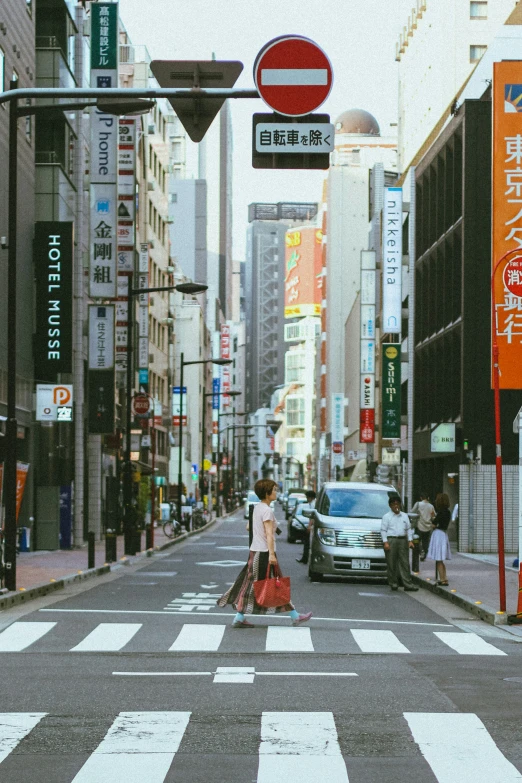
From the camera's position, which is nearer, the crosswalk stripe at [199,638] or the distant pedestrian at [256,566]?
the crosswalk stripe at [199,638]

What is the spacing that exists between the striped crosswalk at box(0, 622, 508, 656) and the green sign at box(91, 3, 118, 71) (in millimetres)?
27667

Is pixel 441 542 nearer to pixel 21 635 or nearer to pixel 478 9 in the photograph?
pixel 21 635

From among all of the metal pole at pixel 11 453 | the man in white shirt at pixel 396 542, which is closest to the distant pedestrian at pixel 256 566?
the metal pole at pixel 11 453

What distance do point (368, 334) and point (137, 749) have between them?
76.3 m

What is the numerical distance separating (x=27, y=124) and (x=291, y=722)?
31.7 m

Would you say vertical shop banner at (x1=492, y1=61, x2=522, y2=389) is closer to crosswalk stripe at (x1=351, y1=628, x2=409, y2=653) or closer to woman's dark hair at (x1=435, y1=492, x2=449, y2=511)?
woman's dark hair at (x1=435, y1=492, x2=449, y2=511)

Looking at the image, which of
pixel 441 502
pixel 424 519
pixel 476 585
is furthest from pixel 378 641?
pixel 424 519

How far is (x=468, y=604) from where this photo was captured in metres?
21.5

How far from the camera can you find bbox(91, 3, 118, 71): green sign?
138 ft

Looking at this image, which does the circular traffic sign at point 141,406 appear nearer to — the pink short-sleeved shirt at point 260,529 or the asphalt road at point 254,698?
the asphalt road at point 254,698

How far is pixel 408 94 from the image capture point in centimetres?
10044

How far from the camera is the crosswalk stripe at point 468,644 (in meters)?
14.9

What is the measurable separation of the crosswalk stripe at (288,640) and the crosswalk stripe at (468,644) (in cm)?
161

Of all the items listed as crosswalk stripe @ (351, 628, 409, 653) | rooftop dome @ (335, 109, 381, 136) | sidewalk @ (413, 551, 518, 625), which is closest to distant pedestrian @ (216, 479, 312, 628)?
crosswalk stripe @ (351, 628, 409, 653)
